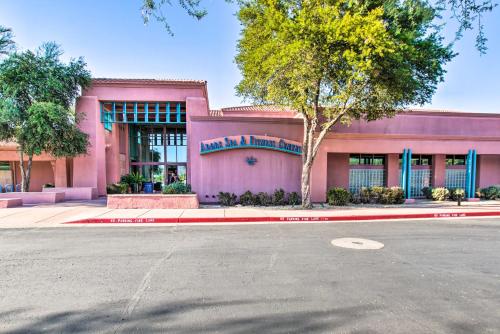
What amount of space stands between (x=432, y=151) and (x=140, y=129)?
22.9 m

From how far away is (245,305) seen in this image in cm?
377


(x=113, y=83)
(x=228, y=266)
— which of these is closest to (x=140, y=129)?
(x=113, y=83)

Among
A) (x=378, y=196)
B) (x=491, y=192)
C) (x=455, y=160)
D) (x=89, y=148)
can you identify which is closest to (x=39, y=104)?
(x=89, y=148)

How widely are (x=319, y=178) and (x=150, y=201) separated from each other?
9.64 metres

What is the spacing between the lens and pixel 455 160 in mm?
18109

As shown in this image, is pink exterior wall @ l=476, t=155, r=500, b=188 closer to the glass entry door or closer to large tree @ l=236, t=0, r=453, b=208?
large tree @ l=236, t=0, r=453, b=208

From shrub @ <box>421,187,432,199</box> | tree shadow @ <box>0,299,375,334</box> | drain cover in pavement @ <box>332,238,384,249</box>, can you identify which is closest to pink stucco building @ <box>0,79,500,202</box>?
shrub @ <box>421,187,432,199</box>

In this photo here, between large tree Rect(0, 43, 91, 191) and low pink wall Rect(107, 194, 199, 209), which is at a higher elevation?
large tree Rect(0, 43, 91, 191)

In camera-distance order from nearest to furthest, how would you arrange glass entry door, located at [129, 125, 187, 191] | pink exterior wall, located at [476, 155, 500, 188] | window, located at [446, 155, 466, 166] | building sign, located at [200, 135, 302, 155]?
building sign, located at [200, 135, 302, 155] → window, located at [446, 155, 466, 166] → pink exterior wall, located at [476, 155, 500, 188] → glass entry door, located at [129, 125, 187, 191]

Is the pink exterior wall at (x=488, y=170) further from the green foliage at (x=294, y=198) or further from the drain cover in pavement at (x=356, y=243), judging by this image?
the drain cover in pavement at (x=356, y=243)

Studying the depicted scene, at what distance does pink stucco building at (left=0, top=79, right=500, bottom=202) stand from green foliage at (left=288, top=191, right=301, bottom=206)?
762mm

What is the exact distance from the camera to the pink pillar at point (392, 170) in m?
17.0

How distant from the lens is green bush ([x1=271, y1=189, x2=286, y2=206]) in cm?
1434

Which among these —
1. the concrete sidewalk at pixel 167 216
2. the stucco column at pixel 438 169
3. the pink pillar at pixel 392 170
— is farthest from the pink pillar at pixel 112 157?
the stucco column at pixel 438 169
